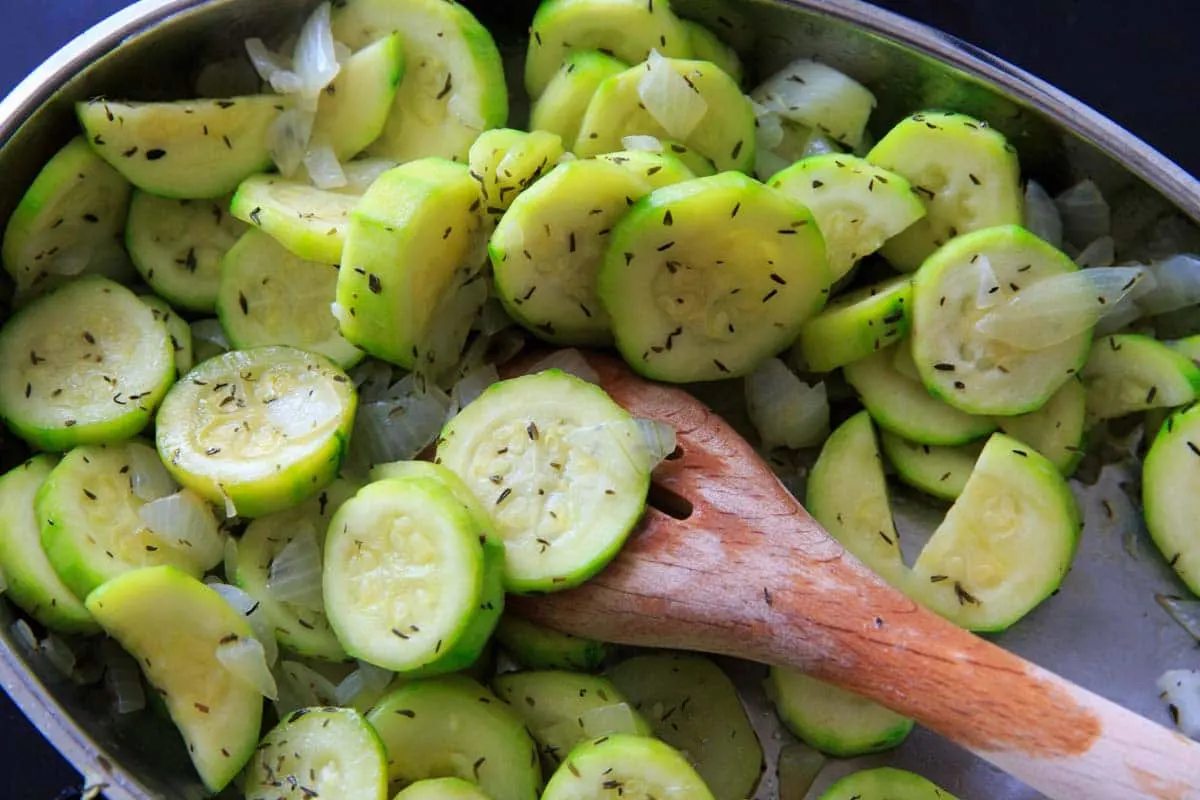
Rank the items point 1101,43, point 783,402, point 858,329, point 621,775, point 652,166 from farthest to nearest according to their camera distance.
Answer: point 1101,43 < point 783,402 < point 858,329 < point 652,166 < point 621,775

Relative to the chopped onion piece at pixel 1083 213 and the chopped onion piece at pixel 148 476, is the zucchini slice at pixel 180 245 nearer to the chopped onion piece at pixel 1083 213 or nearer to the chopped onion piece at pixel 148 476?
the chopped onion piece at pixel 148 476

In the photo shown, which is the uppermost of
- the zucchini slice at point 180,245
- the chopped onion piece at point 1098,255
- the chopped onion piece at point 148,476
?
the zucchini slice at point 180,245

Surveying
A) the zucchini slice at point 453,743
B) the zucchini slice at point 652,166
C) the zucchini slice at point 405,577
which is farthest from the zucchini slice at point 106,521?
the zucchini slice at point 652,166

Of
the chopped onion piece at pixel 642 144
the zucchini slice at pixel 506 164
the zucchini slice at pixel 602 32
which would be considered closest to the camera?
the zucchini slice at pixel 506 164

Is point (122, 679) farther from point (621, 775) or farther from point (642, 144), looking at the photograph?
point (642, 144)

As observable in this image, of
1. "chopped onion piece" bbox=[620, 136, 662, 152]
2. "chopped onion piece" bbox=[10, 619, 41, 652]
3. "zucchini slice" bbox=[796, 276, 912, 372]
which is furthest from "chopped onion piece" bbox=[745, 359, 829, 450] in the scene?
"chopped onion piece" bbox=[10, 619, 41, 652]

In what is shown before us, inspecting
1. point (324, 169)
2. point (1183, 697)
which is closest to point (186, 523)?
point (324, 169)

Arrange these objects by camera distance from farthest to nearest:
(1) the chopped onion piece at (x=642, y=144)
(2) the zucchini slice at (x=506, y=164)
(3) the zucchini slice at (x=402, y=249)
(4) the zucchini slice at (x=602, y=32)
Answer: (4) the zucchini slice at (x=602, y=32)
(1) the chopped onion piece at (x=642, y=144)
(2) the zucchini slice at (x=506, y=164)
(3) the zucchini slice at (x=402, y=249)
